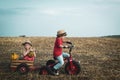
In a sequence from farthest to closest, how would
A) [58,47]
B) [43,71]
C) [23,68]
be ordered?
[23,68], [43,71], [58,47]

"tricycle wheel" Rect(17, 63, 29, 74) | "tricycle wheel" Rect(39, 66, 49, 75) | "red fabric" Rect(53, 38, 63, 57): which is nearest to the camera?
"red fabric" Rect(53, 38, 63, 57)

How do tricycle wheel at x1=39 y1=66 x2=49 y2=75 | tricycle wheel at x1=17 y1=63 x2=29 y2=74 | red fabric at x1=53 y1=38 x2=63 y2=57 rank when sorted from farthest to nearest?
tricycle wheel at x1=17 y1=63 x2=29 y2=74 < tricycle wheel at x1=39 y1=66 x2=49 y2=75 < red fabric at x1=53 y1=38 x2=63 y2=57

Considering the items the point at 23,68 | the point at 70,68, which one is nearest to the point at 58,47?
the point at 70,68

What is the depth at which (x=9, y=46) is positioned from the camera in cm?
2494

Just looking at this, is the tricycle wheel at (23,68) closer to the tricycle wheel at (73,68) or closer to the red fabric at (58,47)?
the red fabric at (58,47)

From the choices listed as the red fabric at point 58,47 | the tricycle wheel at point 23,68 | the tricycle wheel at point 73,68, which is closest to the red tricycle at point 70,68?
the tricycle wheel at point 73,68

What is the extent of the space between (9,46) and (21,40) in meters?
3.70

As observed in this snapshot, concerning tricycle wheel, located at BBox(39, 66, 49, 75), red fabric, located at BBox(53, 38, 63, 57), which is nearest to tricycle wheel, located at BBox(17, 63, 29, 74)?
tricycle wheel, located at BBox(39, 66, 49, 75)

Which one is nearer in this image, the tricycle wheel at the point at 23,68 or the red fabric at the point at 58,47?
the red fabric at the point at 58,47

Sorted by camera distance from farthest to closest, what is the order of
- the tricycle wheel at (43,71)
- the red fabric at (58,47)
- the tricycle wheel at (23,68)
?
the tricycle wheel at (23,68) < the tricycle wheel at (43,71) < the red fabric at (58,47)

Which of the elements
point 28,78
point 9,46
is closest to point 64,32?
point 28,78

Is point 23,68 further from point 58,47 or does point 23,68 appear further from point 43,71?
point 58,47

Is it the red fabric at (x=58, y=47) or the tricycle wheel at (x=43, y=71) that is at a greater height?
the red fabric at (x=58, y=47)

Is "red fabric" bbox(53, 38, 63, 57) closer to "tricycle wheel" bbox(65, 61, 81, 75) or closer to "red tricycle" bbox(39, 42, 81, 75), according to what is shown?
"red tricycle" bbox(39, 42, 81, 75)
